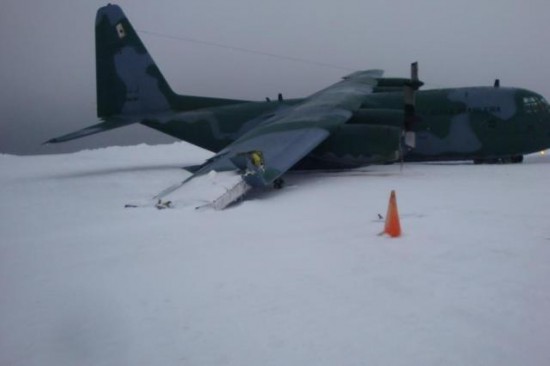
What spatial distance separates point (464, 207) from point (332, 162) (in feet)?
24.1

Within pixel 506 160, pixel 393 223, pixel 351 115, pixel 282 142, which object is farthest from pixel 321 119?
pixel 506 160

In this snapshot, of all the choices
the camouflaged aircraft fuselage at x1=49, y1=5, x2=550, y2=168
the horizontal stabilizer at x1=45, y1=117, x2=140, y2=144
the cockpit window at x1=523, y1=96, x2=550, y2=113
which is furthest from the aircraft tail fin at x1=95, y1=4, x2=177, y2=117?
the cockpit window at x1=523, y1=96, x2=550, y2=113

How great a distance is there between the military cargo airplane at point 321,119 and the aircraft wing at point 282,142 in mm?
27

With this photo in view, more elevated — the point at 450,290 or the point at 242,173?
the point at 242,173

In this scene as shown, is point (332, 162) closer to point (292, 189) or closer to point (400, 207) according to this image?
point (292, 189)

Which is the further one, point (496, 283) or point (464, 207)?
point (464, 207)

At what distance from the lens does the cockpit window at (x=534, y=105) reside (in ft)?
54.5

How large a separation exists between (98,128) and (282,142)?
10.4m

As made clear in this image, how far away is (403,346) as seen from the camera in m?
3.55

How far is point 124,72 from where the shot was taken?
20.3 m

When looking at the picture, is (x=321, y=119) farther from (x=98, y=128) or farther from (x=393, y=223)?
(x=98, y=128)

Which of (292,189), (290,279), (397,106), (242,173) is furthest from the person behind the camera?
(397,106)

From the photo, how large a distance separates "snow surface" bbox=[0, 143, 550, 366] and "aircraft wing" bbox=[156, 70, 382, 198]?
1034 mm

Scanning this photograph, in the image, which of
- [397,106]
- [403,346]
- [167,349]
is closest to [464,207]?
[403,346]
